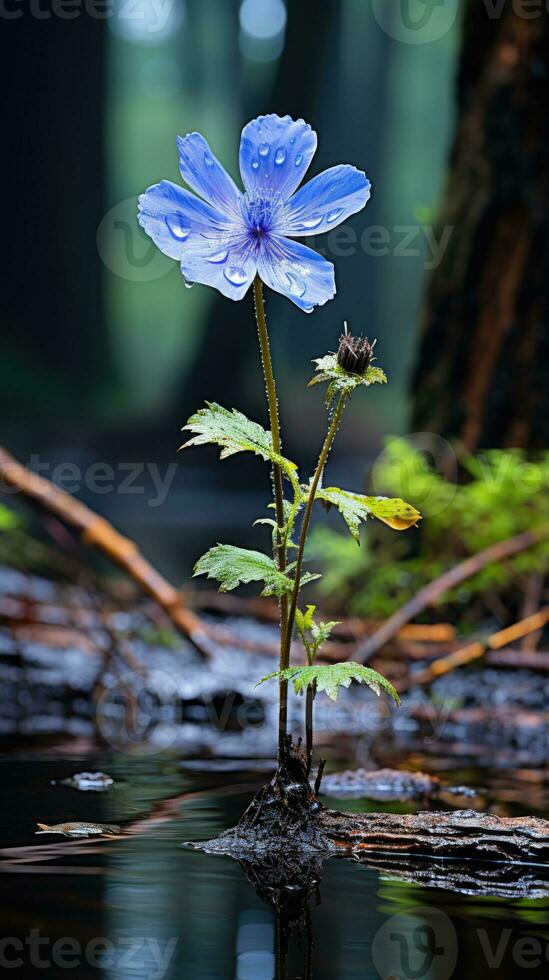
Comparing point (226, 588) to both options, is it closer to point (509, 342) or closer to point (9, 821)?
point (9, 821)

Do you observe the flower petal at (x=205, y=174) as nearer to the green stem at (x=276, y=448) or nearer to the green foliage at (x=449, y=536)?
the green stem at (x=276, y=448)

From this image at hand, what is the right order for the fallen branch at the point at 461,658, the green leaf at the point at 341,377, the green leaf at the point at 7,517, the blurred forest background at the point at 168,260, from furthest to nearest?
the blurred forest background at the point at 168,260 < the green leaf at the point at 7,517 < the fallen branch at the point at 461,658 < the green leaf at the point at 341,377

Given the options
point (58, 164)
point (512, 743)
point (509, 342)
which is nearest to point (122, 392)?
point (58, 164)

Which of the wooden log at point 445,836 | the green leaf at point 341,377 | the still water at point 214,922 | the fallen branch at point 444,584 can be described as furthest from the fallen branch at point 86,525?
the green leaf at point 341,377

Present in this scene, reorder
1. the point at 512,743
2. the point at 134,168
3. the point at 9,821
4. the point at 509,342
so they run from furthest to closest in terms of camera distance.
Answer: the point at 134,168, the point at 509,342, the point at 512,743, the point at 9,821

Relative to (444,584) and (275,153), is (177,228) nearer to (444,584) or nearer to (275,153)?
(275,153)

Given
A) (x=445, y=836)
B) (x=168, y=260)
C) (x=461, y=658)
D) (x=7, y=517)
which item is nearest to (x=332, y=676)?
(x=445, y=836)
